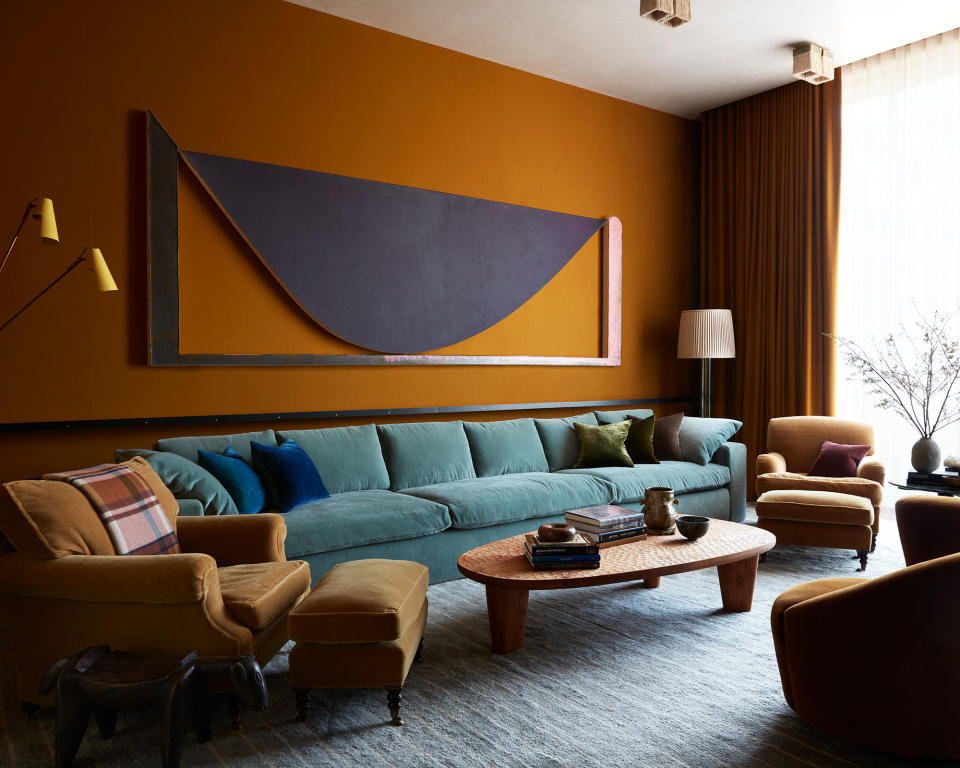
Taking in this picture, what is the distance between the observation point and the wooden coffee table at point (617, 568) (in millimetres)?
2678

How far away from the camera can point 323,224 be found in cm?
429

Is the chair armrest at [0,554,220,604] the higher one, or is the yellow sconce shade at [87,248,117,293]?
the yellow sconce shade at [87,248,117,293]

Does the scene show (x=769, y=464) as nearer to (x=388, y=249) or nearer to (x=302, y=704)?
(x=388, y=249)

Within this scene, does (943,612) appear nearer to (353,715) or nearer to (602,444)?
(353,715)

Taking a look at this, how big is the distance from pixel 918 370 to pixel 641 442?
1.85 meters

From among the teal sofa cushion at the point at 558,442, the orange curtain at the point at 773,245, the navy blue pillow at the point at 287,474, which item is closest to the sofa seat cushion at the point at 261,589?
the navy blue pillow at the point at 287,474

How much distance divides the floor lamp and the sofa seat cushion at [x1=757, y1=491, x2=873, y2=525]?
1.65m

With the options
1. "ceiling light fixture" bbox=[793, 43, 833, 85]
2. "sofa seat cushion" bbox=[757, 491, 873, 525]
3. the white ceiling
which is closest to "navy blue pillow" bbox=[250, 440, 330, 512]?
"sofa seat cushion" bbox=[757, 491, 873, 525]

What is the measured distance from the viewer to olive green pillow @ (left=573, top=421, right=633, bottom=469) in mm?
4812

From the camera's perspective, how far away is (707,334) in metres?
5.59

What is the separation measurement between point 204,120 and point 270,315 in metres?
1.05

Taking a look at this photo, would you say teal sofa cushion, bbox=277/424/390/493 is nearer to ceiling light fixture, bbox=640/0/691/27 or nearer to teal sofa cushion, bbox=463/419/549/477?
teal sofa cushion, bbox=463/419/549/477

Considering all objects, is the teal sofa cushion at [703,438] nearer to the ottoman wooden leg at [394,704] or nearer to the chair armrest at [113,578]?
the ottoman wooden leg at [394,704]

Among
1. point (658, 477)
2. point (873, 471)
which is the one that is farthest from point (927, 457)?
point (658, 477)
